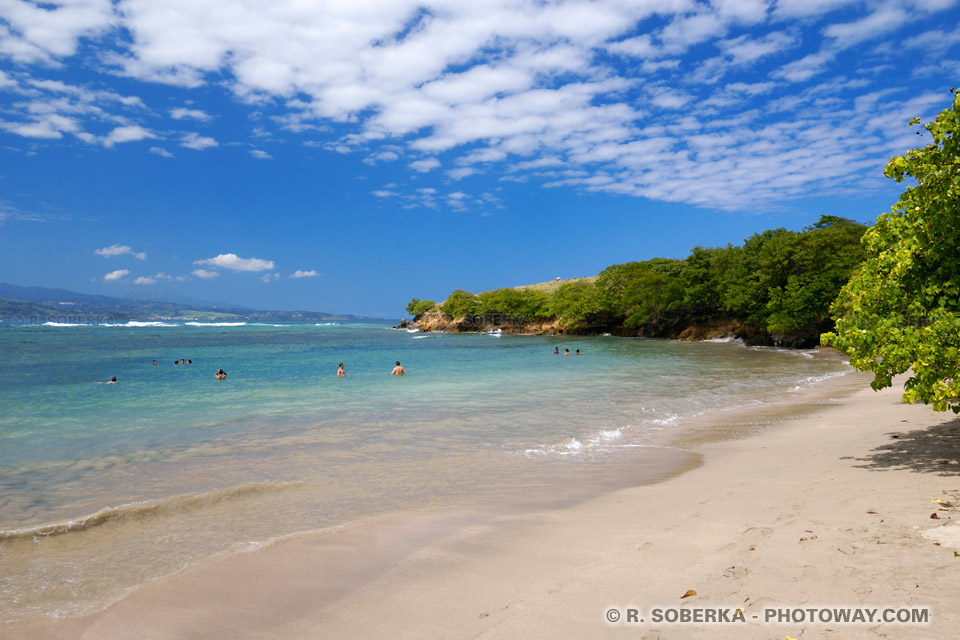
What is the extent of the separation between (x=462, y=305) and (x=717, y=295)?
179ft

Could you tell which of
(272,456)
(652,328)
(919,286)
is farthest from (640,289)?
(272,456)

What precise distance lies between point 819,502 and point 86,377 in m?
35.8

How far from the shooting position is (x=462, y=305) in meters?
109

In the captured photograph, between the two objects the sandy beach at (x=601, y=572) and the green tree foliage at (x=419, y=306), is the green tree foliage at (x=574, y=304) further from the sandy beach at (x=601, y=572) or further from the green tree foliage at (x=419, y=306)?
the sandy beach at (x=601, y=572)

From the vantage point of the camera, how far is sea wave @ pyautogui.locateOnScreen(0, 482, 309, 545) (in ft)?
24.1

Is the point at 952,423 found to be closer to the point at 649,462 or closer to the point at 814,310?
the point at 649,462

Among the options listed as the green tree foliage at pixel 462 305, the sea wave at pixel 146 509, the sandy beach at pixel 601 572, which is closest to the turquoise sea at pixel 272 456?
the sea wave at pixel 146 509

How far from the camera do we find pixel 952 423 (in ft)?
37.3

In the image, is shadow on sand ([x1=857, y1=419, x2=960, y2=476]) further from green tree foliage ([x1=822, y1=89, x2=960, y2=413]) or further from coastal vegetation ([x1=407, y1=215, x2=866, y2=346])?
coastal vegetation ([x1=407, y1=215, x2=866, y2=346])

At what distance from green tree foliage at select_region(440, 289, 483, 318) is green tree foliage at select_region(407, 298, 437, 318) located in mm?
10634

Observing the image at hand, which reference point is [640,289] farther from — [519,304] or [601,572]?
[601,572]

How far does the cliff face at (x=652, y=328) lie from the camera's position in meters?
55.6

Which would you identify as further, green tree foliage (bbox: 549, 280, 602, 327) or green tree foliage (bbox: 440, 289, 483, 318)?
green tree foliage (bbox: 440, 289, 483, 318)

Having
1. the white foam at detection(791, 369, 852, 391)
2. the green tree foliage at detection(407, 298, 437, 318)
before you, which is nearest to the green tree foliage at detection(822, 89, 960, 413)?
the white foam at detection(791, 369, 852, 391)
